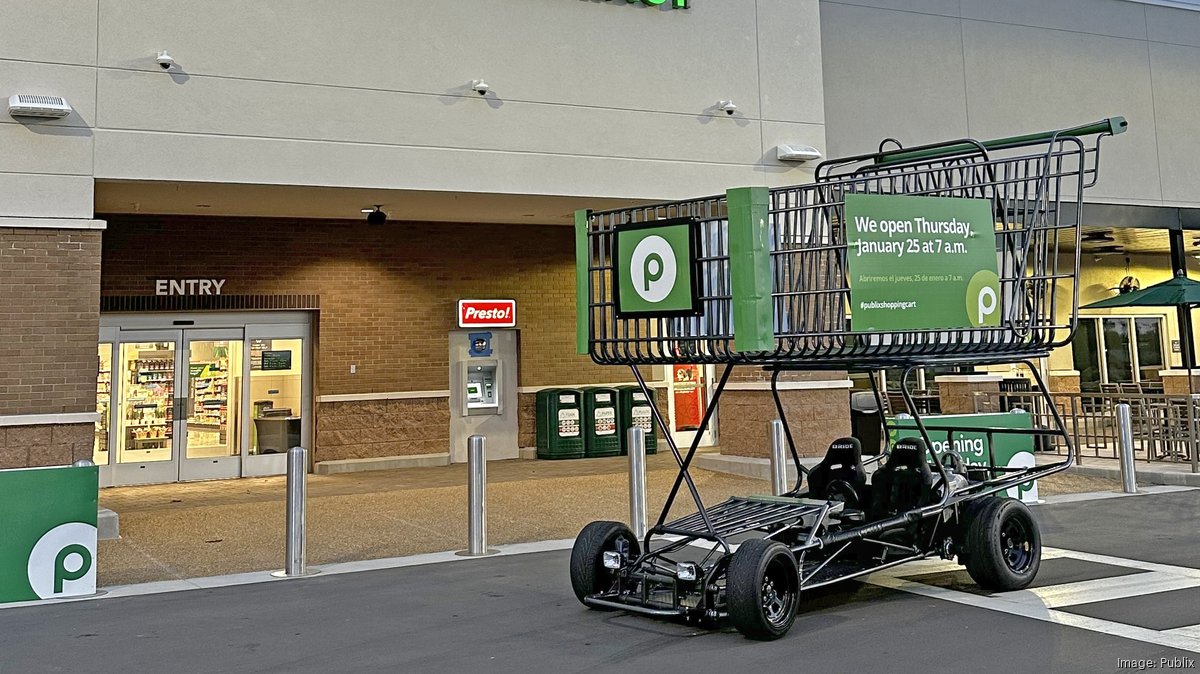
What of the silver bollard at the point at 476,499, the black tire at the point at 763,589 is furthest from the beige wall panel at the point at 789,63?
the black tire at the point at 763,589

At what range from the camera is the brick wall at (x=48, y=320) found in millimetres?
10227

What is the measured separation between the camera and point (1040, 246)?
6.45 metres

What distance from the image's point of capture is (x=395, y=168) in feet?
40.2

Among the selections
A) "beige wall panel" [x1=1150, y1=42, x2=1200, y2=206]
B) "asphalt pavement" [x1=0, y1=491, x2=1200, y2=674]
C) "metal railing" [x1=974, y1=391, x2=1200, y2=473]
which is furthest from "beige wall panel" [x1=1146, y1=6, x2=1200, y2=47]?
"asphalt pavement" [x1=0, y1=491, x2=1200, y2=674]

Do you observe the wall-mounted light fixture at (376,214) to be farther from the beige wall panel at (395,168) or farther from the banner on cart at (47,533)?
the banner on cart at (47,533)

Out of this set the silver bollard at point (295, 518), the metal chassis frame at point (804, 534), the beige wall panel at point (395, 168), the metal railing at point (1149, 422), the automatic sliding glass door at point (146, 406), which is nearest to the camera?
the metal chassis frame at point (804, 534)

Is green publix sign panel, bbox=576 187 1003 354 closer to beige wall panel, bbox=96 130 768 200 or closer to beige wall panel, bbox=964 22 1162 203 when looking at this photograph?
beige wall panel, bbox=96 130 768 200

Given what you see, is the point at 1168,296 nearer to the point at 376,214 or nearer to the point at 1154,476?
the point at 1154,476

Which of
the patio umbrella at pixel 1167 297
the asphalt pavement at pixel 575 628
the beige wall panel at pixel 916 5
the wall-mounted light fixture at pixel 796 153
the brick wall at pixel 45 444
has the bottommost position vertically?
the asphalt pavement at pixel 575 628

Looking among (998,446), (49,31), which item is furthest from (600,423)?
(49,31)

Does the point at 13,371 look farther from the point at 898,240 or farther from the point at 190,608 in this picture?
the point at 898,240

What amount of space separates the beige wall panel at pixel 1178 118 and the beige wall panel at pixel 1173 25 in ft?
0.53

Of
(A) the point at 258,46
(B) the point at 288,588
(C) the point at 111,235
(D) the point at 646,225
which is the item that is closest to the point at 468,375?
(C) the point at 111,235

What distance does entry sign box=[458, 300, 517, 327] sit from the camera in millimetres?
17547
